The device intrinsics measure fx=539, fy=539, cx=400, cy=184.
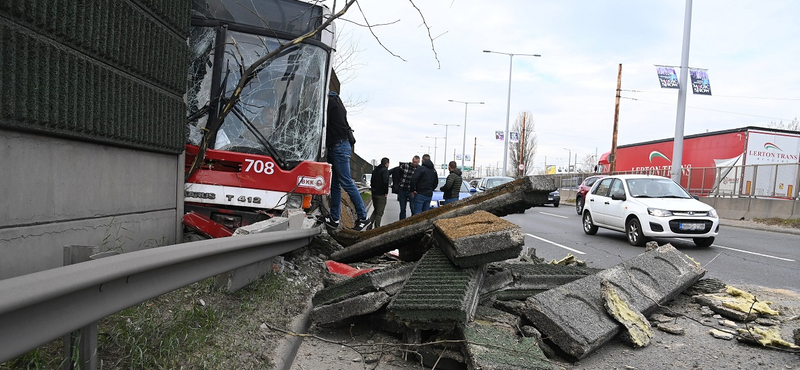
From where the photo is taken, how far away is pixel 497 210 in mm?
5715

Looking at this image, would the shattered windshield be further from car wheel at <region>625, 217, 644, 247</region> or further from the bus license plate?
the bus license plate

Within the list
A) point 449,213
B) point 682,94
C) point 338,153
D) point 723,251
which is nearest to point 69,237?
point 449,213

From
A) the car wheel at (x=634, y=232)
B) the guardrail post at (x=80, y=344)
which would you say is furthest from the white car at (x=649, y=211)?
the guardrail post at (x=80, y=344)

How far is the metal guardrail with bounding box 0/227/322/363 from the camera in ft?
5.04

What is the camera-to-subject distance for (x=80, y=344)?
2088 millimetres

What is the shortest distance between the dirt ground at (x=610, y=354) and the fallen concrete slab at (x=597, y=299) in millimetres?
174

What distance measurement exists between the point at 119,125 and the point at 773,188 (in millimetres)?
23663

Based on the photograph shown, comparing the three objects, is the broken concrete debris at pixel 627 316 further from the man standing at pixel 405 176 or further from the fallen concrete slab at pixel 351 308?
the man standing at pixel 405 176

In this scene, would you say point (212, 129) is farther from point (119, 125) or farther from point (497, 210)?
point (497, 210)

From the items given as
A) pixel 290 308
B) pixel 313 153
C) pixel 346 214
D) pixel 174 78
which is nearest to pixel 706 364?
pixel 290 308

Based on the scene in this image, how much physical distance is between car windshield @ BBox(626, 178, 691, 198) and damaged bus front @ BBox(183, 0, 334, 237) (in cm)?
904

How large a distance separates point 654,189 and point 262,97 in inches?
395

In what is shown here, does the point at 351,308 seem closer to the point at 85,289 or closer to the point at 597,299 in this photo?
the point at 597,299

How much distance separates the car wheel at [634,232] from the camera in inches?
472
